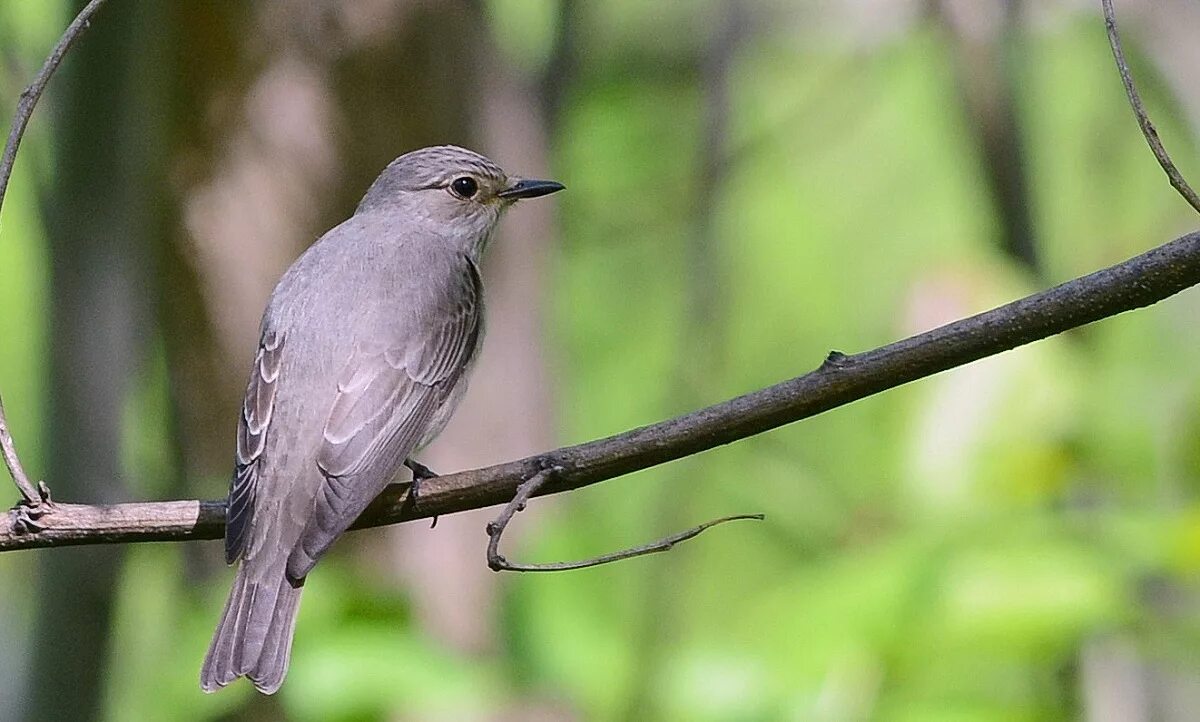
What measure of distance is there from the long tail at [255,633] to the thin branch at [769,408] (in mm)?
454

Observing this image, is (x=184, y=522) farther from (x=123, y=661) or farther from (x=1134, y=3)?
(x=1134, y=3)

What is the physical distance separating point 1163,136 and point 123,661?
4.87 meters

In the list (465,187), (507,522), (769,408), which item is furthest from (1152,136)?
(465,187)

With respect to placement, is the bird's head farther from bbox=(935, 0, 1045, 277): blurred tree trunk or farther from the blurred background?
bbox=(935, 0, 1045, 277): blurred tree trunk

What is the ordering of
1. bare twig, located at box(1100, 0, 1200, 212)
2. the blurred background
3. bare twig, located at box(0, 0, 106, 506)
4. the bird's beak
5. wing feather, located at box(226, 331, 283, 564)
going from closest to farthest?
bare twig, located at box(1100, 0, 1200, 212)
bare twig, located at box(0, 0, 106, 506)
wing feather, located at box(226, 331, 283, 564)
the blurred background
the bird's beak

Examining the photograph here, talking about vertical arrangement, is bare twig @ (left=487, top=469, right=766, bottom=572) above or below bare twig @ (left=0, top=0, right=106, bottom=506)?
below

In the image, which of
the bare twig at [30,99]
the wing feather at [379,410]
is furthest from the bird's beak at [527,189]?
the bare twig at [30,99]

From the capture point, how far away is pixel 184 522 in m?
3.03

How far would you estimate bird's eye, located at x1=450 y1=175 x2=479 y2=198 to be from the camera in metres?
4.83

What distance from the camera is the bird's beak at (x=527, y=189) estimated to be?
463 centimetres

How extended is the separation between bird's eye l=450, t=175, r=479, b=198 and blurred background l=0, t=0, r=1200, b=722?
0.82 meters

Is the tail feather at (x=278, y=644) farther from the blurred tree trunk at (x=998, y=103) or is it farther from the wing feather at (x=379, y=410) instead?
the blurred tree trunk at (x=998, y=103)

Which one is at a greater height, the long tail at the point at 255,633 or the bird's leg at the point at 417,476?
the bird's leg at the point at 417,476

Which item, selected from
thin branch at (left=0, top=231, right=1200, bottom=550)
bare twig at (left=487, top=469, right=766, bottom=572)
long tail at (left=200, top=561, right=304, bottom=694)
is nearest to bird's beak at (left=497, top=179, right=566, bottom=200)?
long tail at (left=200, top=561, right=304, bottom=694)
